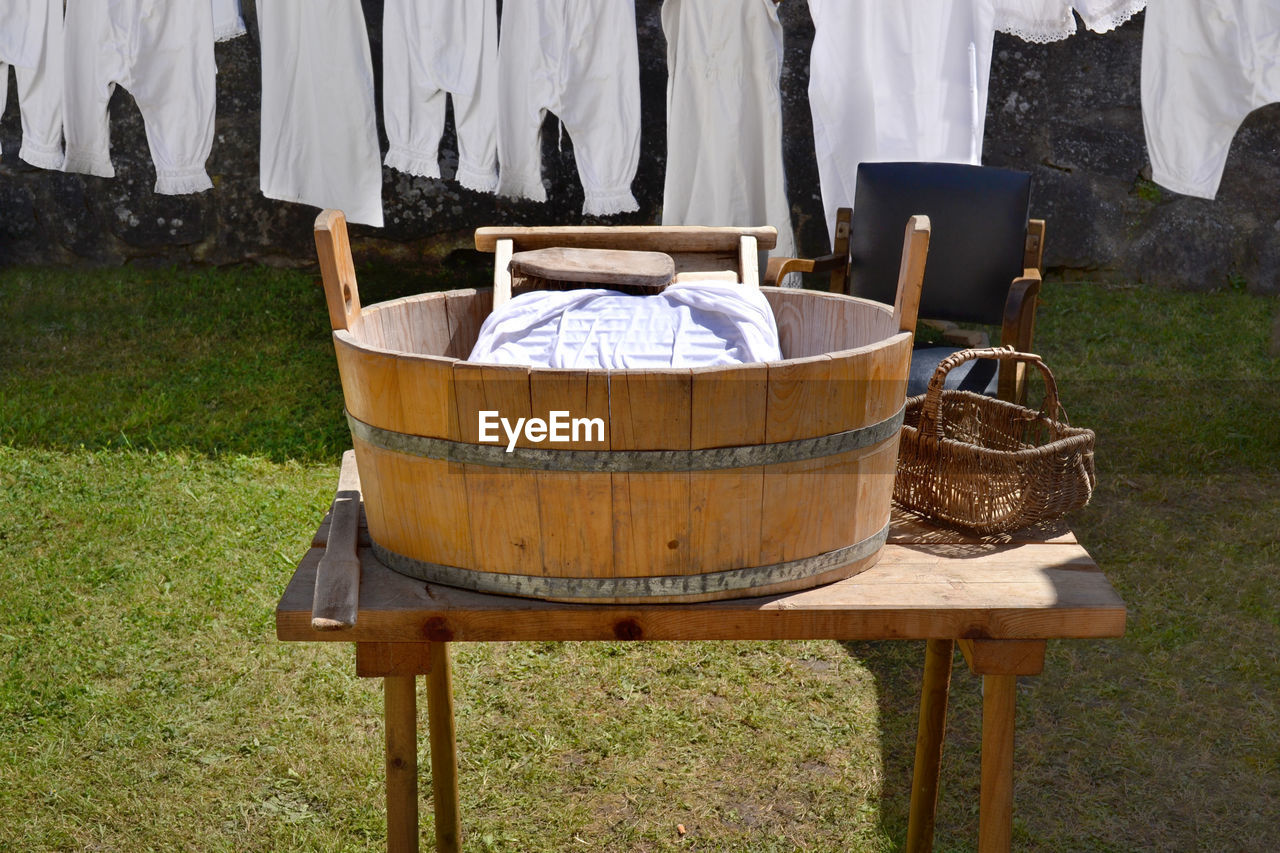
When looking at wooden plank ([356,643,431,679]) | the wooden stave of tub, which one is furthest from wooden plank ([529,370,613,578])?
wooden plank ([356,643,431,679])

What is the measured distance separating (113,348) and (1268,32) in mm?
4605

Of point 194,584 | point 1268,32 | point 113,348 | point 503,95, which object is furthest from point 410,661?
point 113,348

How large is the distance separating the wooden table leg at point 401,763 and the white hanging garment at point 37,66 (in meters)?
3.16

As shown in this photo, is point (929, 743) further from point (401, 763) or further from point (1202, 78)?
point (1202, 78)

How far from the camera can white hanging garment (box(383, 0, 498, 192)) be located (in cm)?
362

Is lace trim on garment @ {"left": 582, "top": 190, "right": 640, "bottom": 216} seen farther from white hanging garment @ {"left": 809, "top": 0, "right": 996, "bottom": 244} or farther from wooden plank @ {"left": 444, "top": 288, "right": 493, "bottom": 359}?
wooden plank @ {"left": 444, "top": 288, "right": 493, "bottom": 359}

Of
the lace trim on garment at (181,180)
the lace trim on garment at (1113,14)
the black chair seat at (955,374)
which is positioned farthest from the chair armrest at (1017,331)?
the lace trim on garment at (181,180)

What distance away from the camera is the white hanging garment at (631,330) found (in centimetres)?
167

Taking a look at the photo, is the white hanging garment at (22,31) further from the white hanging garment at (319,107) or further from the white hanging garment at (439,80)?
the white hanging garment at (439,80)

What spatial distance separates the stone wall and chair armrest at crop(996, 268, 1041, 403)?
7.58 ft

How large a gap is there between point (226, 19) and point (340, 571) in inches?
122

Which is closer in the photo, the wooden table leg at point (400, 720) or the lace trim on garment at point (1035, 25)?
the wooden table leg at point (400, 720)

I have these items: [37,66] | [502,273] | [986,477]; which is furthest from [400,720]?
[37,66]

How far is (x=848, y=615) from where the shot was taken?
57.8 inches
